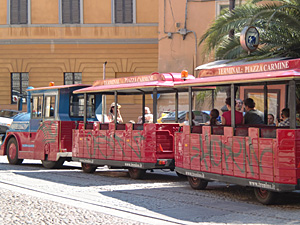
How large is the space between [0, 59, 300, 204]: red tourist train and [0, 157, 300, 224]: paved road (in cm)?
44

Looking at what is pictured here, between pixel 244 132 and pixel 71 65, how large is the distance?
2922 cm

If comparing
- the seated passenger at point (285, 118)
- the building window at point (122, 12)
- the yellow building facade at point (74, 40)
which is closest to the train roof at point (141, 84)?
the seated passenger at point (285, 118)

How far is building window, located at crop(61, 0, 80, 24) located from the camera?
38.9 meters

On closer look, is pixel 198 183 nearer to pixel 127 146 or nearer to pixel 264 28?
pixel 127 146

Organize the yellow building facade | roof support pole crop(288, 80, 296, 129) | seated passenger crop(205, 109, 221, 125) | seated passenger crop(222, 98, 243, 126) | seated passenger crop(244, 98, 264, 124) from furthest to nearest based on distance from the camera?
the yellow building facade < seated passenger crop(205, 109, 221, 125) < seated passenger crop(244, 98, 264, 124) < seated passenger crop(222, 98, 243, 126) < roof support pole crop(288, 80, 296, 129)

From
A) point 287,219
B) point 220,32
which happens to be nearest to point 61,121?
point 220,32

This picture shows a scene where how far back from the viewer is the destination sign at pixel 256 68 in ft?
33.1

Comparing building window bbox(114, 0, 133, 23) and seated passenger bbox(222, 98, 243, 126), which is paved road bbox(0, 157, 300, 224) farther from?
building window bbox(114, 0, 133, 23)

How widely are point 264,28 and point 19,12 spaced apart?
24383mm

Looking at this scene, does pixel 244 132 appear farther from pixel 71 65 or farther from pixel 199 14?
pixel 71 65

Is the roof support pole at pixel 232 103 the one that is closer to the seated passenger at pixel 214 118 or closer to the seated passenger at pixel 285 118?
the seated passenger at pixel 214 118

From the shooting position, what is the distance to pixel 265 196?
10477 millimetres

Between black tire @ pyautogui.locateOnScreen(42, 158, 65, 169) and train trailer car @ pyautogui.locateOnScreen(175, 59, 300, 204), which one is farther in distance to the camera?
black tire @ pyautogui.locateOnScreen(42, 158, 65, 169)

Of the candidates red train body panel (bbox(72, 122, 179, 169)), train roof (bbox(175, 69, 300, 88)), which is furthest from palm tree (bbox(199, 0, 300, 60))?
train roof (bbox(175, 69, 300, 88))
